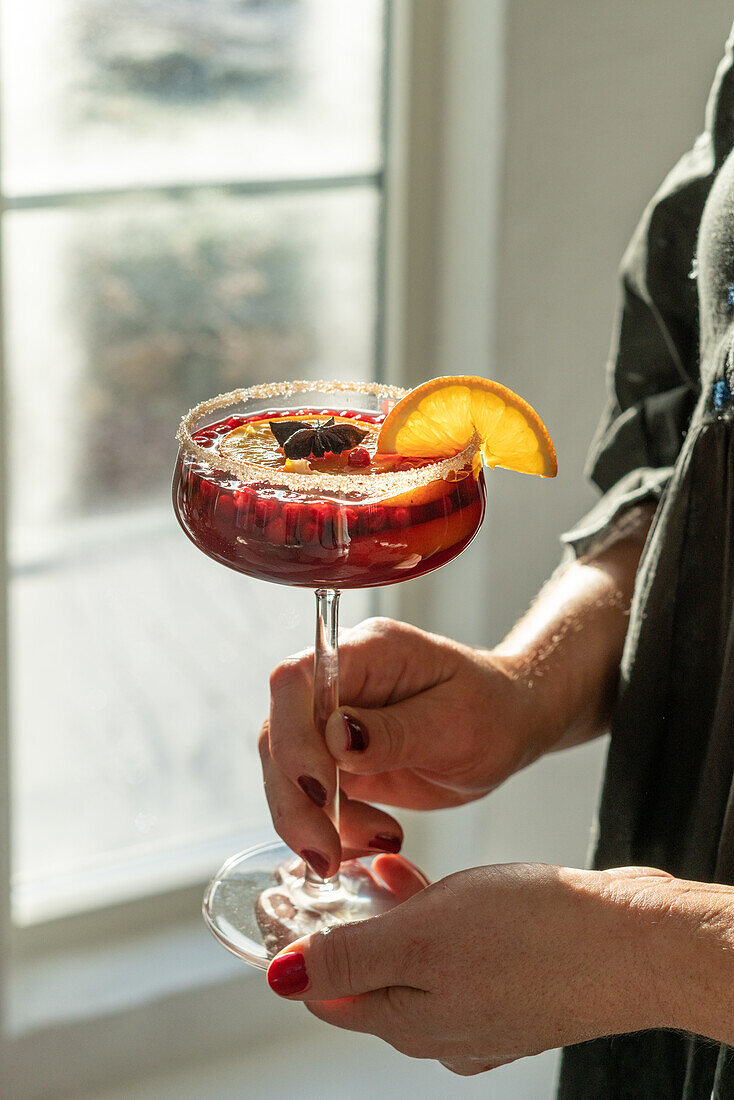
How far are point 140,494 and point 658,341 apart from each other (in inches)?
34.5

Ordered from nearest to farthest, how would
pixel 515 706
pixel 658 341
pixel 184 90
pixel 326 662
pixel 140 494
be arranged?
pixel 326 662, pixel 515 706, pixel 658 341, pixel 184 90, pixel 140 494

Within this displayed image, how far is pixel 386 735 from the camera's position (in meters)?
0.89

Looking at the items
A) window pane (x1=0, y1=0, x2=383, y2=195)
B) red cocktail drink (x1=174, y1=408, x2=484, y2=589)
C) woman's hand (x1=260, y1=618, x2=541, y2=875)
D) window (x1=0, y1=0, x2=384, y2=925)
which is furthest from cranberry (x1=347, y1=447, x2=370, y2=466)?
window pane (x1=0, y1=0, x2=383, y2=195)

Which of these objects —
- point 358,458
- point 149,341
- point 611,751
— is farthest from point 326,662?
point 149,341

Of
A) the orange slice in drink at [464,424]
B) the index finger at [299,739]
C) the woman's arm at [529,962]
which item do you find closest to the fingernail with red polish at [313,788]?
the index finger at [299,739]

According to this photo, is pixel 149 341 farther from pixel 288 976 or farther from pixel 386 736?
pixel 288 976

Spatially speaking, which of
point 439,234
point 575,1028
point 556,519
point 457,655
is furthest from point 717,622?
point 439,234

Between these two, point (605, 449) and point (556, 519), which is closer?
point (605, 449)

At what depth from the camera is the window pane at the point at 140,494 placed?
1.65 metres

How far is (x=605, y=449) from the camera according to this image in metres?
1.10

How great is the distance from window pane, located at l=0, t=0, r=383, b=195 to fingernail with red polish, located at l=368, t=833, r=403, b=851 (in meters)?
1.00

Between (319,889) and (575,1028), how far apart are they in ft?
0.79

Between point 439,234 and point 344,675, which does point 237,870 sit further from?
point 439,234

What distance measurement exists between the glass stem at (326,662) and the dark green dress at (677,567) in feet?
0.78
